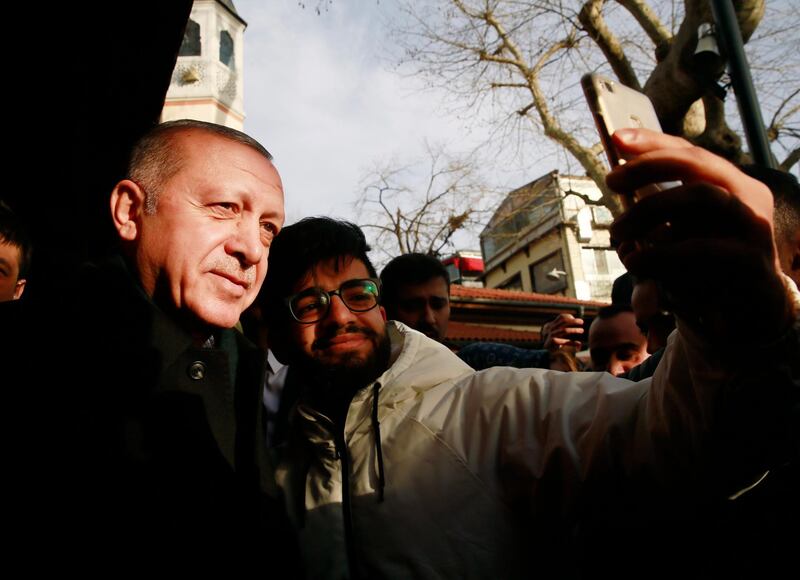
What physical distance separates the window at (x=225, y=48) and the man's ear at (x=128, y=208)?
401 inches

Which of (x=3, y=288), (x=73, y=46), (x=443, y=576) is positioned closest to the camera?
(x=443, y=576)

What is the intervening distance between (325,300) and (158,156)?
0.77 meters

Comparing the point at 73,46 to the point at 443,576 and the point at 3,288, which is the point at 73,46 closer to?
the point at 3,288

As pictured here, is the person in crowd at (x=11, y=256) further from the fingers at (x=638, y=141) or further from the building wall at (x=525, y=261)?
the building wall at (x=525, y=261)

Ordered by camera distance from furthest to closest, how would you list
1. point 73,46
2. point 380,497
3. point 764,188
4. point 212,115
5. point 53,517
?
point 212,115
point 73,46
point 380,497
point 53,517
point 764,188

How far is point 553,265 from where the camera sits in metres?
32.2

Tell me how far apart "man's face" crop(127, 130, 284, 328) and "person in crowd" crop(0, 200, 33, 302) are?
0.96 metres

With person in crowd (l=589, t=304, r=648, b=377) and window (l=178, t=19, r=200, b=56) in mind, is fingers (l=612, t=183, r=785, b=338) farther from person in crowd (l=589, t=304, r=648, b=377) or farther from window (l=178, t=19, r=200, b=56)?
window (l=178, t=19, r=200, b=56)

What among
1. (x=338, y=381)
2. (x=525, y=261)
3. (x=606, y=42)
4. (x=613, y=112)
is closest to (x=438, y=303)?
(x=338, y=381)

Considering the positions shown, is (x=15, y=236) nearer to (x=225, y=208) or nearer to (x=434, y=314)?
(x=225, y=208)

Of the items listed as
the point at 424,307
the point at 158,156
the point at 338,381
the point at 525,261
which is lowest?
the point at 338,381

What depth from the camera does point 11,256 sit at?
214 centimetres

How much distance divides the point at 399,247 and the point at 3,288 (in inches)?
640

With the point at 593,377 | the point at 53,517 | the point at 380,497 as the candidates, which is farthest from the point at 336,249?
the point at 53,517
